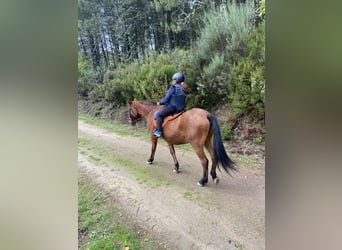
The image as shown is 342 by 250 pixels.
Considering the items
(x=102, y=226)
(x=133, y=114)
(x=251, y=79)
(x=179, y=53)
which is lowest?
(x=102, y=226)

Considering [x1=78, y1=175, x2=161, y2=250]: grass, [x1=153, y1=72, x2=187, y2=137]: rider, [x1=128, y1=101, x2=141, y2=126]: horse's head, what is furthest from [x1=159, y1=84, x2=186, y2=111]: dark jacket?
[x1=78, y1=175, x2=161, y2=250]: grass

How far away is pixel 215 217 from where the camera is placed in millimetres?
1520

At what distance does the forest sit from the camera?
1.54 metres

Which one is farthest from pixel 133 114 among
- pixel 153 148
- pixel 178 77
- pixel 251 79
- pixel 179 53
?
pixel 251 79

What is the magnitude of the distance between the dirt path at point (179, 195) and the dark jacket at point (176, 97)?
245mm

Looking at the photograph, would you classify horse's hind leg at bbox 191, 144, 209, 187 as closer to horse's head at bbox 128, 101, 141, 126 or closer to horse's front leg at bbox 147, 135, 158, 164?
horse's front leg at bbox 147, 135, 158, 164

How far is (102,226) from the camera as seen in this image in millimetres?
1595

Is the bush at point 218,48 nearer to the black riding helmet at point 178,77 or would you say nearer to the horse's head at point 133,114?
the black riding helmet at point 178,77

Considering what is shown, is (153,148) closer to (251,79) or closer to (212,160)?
(212,160)

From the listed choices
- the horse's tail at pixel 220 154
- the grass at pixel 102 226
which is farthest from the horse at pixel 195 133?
the grass at pixel 102 226

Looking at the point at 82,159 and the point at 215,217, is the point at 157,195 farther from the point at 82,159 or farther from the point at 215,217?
the point at 82,159

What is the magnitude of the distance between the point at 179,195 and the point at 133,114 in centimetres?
55
